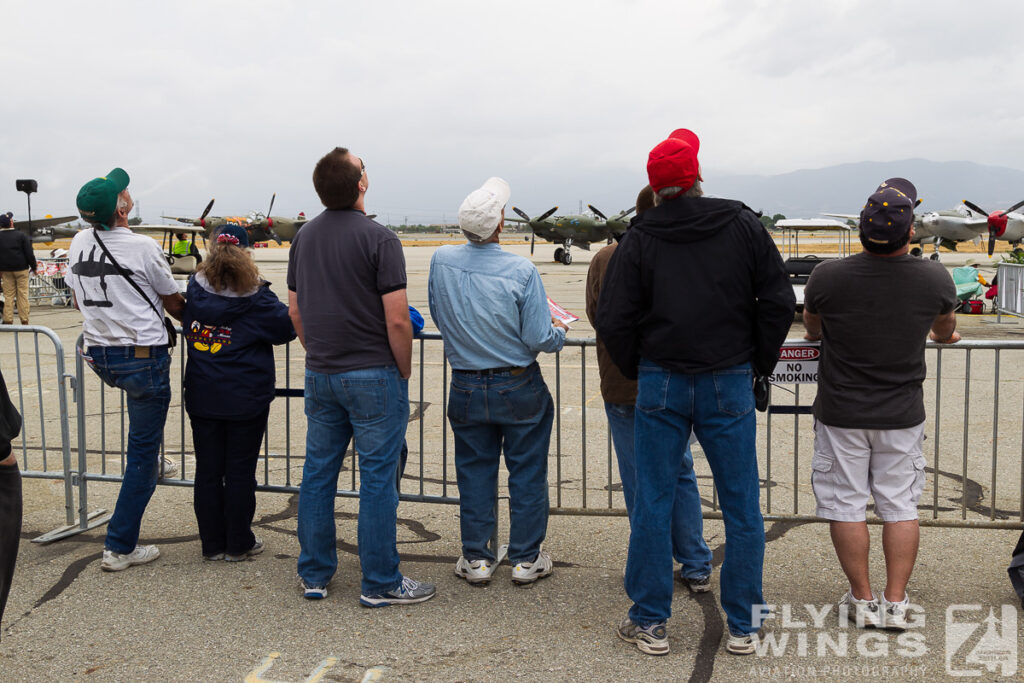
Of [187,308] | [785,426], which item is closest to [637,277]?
[187,308]

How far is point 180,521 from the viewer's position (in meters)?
5.30

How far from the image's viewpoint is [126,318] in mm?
4352

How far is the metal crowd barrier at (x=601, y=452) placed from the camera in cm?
489

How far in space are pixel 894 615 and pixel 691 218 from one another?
1936 mm

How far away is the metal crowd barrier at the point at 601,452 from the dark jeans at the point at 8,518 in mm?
1829

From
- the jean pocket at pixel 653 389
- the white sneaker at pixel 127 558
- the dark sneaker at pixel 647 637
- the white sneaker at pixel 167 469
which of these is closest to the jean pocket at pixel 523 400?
the jean pocket at pixel 653 389

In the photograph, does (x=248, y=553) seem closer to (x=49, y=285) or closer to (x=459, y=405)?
(x=459, y=405)

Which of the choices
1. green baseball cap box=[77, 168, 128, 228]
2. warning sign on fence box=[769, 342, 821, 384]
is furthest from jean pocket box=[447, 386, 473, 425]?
green baseball cap box=[77, 168, 128, 228]

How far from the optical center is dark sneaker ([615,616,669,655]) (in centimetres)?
352

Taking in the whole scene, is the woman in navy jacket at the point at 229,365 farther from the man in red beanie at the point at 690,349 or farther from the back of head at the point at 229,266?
the man in red beanie at the point at 690,349

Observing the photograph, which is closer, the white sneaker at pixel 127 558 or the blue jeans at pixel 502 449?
the blue jeans at pixel 502 449

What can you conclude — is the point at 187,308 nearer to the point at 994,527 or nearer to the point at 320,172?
the point at 320,172

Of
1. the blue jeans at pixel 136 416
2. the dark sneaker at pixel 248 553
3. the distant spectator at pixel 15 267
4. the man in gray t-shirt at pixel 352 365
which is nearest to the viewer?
the man in gray t-shirt at pixel 352 365

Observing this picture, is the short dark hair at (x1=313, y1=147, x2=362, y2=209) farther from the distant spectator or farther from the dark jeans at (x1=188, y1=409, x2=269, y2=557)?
the distant spectator
